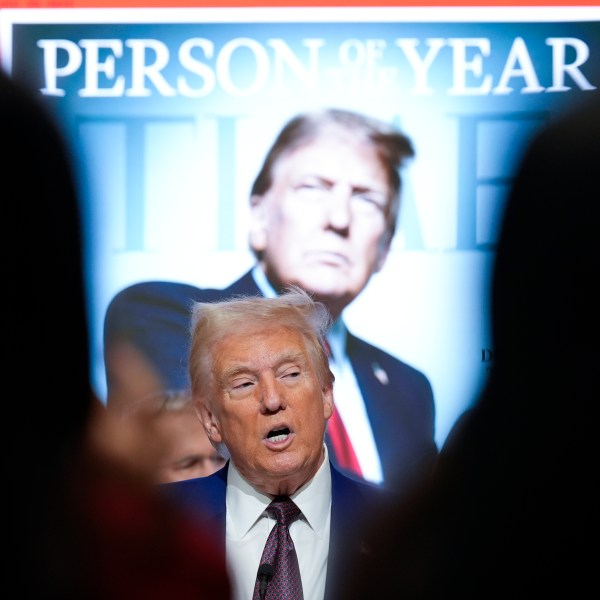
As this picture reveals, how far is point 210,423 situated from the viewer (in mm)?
2197

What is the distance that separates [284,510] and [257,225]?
36.4 inches

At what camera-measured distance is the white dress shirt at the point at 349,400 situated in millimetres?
2658

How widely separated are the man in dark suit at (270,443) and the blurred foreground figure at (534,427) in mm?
436

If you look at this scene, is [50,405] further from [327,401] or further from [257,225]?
[327,401]

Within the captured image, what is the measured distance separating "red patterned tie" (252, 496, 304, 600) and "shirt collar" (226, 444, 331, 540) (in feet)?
0.08

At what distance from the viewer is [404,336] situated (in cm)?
269

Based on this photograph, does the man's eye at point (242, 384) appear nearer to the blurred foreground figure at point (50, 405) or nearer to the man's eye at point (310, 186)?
the blurred foreground figure at point (50, 405)

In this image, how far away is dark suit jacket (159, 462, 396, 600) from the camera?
2111 mm

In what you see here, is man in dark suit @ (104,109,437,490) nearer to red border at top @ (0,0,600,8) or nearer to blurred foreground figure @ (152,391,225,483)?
blurred foreground figure @ (152,391,225,483)

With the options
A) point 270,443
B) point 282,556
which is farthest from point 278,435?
point 282,556

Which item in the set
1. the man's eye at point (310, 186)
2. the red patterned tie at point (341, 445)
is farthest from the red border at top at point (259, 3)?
the red patterned tie at point (341, 445)

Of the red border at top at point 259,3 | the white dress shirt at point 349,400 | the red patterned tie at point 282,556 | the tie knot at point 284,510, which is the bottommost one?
the red patterned tie at point 282,556

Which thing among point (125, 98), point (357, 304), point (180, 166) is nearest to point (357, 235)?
point (357, 304)

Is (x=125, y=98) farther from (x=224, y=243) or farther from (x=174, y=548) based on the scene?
(x=174, y=548)
